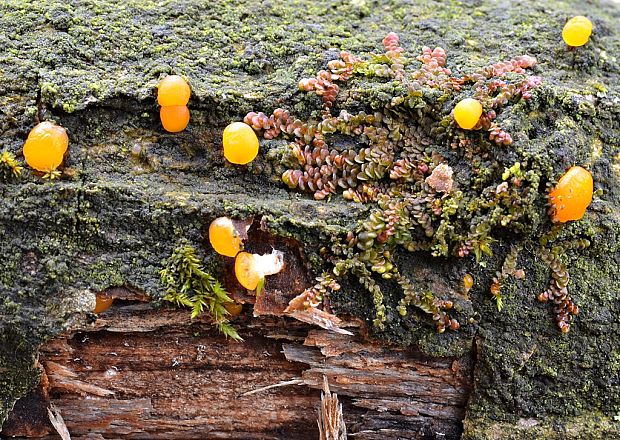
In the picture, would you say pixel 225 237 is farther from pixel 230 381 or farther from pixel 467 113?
pixel 467 113

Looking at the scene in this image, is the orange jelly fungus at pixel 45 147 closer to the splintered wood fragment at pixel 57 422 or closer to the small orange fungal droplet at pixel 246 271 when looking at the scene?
the small orange fungal droplet at pixel 246 271

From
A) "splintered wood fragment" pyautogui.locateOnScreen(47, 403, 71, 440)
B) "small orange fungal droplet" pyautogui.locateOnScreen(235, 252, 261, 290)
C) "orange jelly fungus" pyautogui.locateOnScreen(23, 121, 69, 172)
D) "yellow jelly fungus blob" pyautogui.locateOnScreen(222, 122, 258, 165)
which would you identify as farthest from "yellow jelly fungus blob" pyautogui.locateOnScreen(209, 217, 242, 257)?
"splintered wood fragment" pyautogui.locateOnScreen(47, 403, 71, 440)

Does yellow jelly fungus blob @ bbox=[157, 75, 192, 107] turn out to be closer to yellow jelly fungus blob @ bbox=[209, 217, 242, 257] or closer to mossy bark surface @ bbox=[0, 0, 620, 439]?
mossy bark surface @ bbox=[0, 0, 620, 439]

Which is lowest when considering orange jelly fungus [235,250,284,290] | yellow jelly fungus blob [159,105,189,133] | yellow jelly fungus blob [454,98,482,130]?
orange jelly fungus [235,250,284,290]

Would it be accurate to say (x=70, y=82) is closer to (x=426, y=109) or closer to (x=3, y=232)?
(x=3, y=232)

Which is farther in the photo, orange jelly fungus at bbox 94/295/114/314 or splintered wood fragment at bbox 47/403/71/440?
splintered wood fragment at bbox 47/403/71/440

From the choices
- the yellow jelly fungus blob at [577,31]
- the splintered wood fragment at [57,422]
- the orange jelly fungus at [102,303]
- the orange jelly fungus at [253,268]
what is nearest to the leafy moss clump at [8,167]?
the orange jelly fungus at [102,303]

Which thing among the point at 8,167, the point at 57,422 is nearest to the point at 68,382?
the point at 57,422

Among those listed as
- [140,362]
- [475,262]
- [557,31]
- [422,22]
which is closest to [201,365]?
[140,362]
